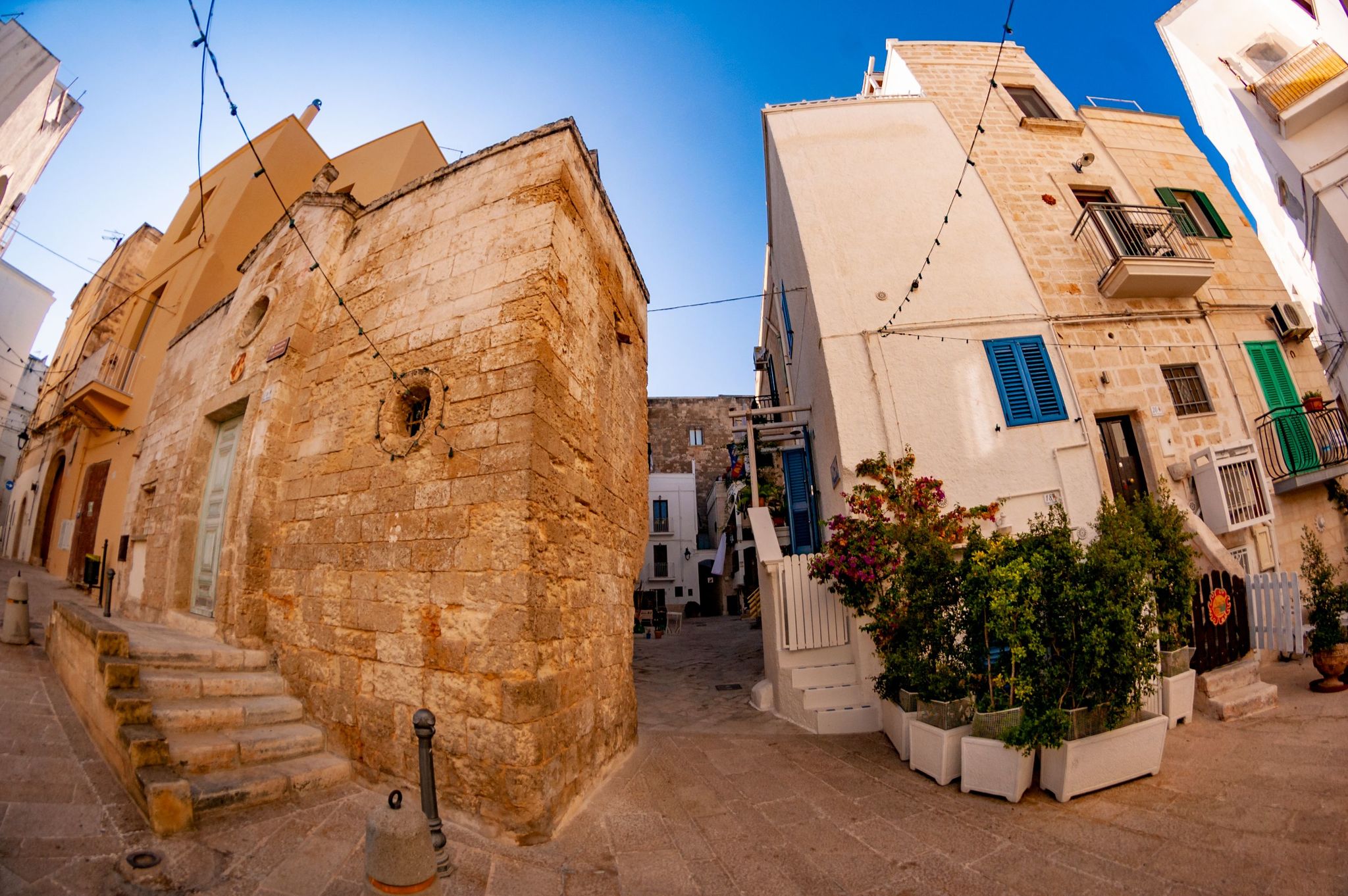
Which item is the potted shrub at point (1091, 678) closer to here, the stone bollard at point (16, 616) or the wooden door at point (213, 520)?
the wooden door at point (213, 520)

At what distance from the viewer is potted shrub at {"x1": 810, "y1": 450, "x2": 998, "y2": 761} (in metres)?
4.18

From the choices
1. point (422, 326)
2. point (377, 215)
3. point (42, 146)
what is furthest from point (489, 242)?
point (42, 146)

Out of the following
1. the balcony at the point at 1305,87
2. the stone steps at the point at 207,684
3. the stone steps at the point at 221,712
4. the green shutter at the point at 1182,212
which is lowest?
the stone steps at the point at 221,712

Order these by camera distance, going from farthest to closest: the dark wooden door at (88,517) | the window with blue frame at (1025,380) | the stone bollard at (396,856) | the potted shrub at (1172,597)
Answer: the dark wooden door at (88,517) → the window with blue frame at (1025,380) → the potted shrub at (1172,597) → the stone bollard at (396,856)

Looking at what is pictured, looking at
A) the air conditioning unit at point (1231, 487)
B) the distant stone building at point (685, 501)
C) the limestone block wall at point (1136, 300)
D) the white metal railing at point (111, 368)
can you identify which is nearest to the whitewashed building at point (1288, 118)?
the limestone block wall at point (1136, 300)

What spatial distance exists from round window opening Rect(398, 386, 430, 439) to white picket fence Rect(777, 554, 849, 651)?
173 inches

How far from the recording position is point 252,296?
649 cm

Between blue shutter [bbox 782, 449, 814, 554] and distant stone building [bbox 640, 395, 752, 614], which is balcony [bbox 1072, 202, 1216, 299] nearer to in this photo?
blue shutter [bbox 782, 449, 814, 554]

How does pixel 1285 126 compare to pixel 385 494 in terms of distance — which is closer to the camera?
pixel 385 494

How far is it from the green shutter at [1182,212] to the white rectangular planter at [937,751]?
9.99 m

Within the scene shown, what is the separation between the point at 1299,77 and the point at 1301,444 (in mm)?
7772

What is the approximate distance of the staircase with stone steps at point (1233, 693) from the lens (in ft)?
15.5

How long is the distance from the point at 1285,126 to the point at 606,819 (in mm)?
16308

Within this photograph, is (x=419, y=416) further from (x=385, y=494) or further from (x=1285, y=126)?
(x=1285, y=126)
